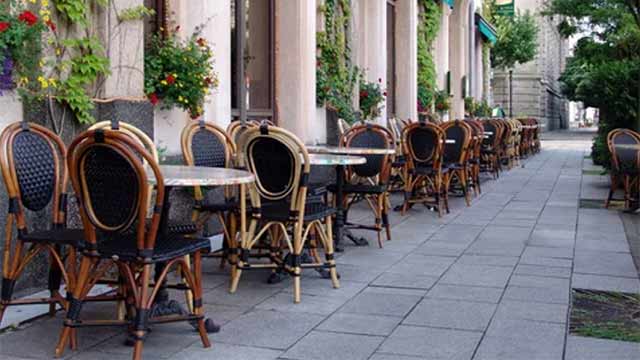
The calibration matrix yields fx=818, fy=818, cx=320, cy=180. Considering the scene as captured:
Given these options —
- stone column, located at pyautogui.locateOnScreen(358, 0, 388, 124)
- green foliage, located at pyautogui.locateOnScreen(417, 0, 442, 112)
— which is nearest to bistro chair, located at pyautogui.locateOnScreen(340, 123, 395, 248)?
stone column, located at pyautogui.locateOnScreen(358, 0, 388, 124)

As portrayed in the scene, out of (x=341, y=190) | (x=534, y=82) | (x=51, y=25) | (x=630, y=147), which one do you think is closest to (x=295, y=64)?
(x=341, y=190)

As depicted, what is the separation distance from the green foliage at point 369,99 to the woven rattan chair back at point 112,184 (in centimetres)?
815

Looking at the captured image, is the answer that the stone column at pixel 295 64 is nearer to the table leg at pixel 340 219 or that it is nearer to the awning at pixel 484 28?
the table leg at pixel 340 219

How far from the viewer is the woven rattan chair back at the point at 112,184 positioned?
11.9 feet

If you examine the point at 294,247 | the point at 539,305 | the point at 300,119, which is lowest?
the point at 539,305

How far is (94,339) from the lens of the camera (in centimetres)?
416

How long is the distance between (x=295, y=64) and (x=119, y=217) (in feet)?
18.7

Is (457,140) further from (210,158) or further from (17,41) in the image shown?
(17,41)

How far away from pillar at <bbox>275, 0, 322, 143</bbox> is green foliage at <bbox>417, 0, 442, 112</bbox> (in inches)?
284

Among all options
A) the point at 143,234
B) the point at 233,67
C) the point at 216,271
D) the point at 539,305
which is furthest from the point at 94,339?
the point at 233,67

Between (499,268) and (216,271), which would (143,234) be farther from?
(499,268)

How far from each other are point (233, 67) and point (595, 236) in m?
4.02

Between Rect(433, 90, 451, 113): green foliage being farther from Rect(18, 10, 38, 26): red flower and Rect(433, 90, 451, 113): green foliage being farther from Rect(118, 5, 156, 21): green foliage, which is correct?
Rect(18, 10, 38, 26): red flower

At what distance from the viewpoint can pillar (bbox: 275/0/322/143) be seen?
9203mm
